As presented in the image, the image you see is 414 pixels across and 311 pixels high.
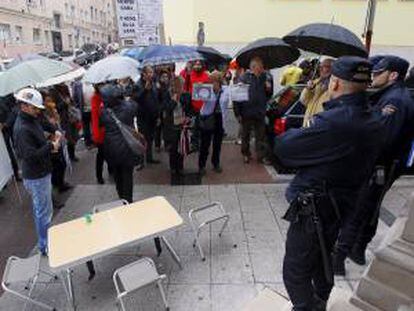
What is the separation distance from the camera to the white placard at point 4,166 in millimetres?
5902

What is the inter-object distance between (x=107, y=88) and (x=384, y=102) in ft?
9.94

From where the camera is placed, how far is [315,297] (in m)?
3.03

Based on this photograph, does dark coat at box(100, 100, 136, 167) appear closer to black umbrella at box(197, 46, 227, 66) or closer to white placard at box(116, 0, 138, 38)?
black umbrella at box(197, 46, 227, 66)

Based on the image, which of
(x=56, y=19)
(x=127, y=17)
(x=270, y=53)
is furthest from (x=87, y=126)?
(x=56, y=19)

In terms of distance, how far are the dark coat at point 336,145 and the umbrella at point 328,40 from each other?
2147 mm

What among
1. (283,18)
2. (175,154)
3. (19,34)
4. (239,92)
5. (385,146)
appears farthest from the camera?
(19,34)

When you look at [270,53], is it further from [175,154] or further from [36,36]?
[36,36]

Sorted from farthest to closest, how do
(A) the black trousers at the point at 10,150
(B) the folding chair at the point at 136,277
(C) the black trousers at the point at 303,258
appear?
(A) the black trousers at the point at 10,150
(B) the folding chair at the point at 136,277
(C) the black trousers at the point at 303,258

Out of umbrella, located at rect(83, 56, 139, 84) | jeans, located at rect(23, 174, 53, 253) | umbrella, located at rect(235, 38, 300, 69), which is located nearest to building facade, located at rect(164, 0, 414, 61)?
umbrella, located at rect(235, 38, 300, 69)

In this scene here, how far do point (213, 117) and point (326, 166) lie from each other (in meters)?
4.10

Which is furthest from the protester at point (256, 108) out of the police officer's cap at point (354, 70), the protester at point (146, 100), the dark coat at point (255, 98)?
the police officer's cap at point (354, 70)

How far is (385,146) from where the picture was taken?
363 cm

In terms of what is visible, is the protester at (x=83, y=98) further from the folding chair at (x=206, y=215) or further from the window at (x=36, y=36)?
the window at (x=36, y=36)

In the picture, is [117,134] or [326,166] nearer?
[326,166]
